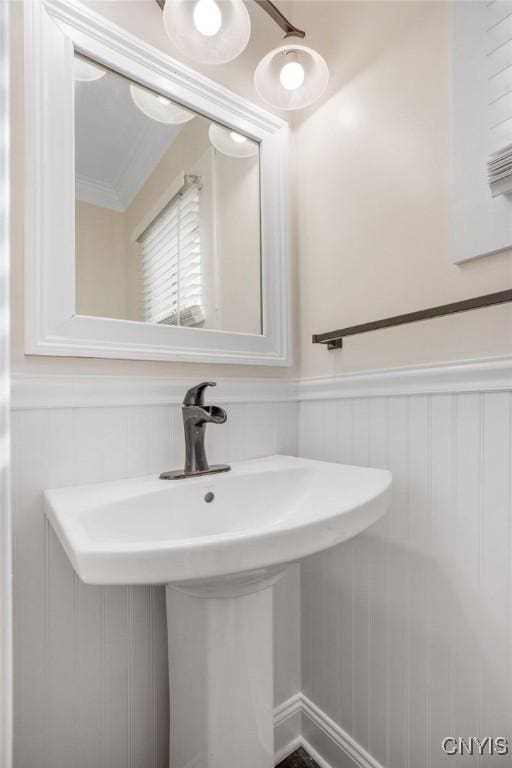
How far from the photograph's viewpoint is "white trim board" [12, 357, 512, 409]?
774mm

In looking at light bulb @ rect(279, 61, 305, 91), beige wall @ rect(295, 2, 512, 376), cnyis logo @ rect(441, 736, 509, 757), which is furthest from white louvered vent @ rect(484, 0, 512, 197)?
cnyis logo @ rect(441, 736, 509, 757)

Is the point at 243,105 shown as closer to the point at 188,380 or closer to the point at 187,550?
the point at 188,380

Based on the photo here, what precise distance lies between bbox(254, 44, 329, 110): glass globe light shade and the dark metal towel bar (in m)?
0.64

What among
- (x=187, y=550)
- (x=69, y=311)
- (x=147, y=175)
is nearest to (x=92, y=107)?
(x=147, y=175)

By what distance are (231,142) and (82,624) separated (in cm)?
125

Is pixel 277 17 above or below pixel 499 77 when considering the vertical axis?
above

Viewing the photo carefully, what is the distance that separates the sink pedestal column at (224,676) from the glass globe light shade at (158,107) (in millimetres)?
1068

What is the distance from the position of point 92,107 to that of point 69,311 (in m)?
0.47

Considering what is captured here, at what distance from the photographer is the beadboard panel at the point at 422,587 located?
0.77m

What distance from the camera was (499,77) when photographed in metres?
0.77

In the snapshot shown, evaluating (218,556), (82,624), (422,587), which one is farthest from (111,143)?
(422,587)

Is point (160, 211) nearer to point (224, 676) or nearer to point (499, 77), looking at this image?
point (499, 77)

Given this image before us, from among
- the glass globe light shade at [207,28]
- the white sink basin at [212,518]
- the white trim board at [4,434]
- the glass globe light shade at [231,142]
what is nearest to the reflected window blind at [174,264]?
the glass globe light shade at [231,142]

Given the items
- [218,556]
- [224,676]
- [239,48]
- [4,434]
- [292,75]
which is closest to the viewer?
[4,434]
